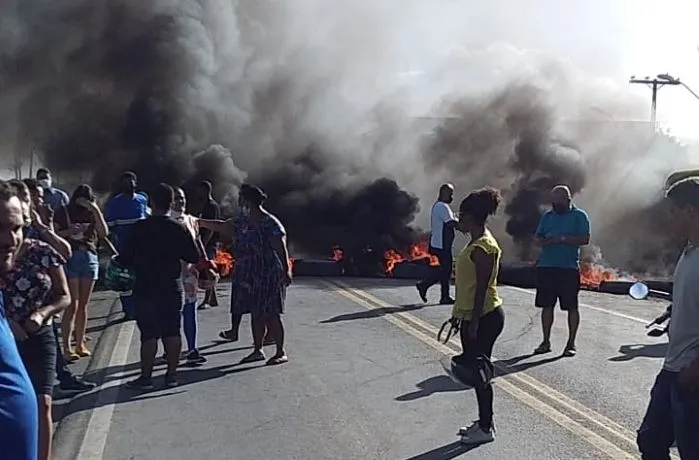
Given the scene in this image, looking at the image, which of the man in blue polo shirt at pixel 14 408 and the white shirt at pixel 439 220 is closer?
the man in blue polo shirt at pixel 14 408

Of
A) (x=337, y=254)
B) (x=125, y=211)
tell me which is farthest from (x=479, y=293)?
(x=337, y=254)

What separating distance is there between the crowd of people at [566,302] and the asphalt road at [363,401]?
1.64 feet

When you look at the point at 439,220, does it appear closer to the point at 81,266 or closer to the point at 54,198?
the point at 54,198

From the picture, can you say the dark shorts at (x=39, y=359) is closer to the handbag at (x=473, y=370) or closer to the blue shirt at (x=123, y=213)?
the handbag at (x=473, y=370)

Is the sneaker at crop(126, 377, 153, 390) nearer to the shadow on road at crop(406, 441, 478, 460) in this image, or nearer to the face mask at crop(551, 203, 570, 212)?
the shadow on road at crop(406, 441, 478, 460)

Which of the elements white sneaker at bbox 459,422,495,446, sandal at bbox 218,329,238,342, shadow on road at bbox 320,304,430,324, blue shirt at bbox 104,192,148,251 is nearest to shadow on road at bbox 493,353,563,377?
white sneaker at bbox 459,422,495,446

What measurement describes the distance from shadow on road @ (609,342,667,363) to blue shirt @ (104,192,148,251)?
556 cm

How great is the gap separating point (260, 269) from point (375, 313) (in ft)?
13.5

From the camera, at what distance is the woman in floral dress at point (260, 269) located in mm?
9719

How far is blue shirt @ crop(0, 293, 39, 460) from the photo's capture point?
9.20ft

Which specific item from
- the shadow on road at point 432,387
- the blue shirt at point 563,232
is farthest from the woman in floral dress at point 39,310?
the blue shirt at point 563,232

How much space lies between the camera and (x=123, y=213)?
11875mm

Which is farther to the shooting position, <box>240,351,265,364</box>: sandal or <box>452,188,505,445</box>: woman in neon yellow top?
<box>240,351,265,364</box>: sandal

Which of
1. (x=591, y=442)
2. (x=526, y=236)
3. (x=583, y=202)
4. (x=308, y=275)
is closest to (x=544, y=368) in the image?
(x=591, y=442)
